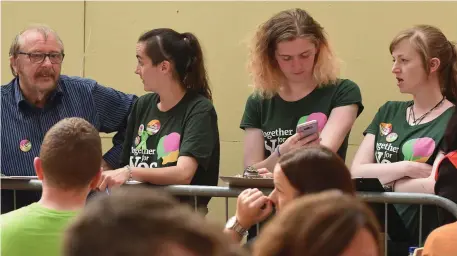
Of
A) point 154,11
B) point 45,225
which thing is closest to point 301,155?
point 45,225

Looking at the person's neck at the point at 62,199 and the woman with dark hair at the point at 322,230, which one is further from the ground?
the woman with dark hair at the point at 322,230

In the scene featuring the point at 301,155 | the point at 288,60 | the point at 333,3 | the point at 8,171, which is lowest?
the point at 8,171

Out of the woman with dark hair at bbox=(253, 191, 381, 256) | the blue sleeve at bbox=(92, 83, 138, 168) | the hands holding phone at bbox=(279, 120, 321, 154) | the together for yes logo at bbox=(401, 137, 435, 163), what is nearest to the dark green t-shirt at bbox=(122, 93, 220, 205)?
the blue sleeve at bbox=(92, 83, 138, 168)

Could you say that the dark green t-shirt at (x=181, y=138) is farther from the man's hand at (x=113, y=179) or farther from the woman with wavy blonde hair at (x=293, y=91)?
the man's hand at (x=113, y=179)

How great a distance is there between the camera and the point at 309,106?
15.9ft

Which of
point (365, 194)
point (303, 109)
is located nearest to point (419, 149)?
point (365, 194)

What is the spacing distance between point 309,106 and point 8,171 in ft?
5.81

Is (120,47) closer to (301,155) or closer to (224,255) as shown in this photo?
(301,155)

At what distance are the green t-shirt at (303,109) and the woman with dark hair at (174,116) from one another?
0.31 meters

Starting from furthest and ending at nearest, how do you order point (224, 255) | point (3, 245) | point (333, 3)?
point (333, 3) → point (3, 245) → point (224, 255)

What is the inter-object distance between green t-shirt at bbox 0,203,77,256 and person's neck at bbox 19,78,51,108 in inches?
86.9

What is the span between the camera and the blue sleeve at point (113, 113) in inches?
207

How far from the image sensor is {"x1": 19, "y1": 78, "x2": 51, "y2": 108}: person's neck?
204 inches

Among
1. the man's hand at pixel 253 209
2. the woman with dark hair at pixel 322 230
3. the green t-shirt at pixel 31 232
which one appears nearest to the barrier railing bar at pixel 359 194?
the man's hand at pixel 253 209
